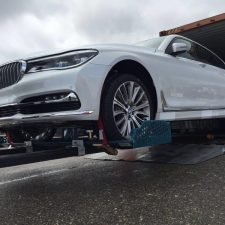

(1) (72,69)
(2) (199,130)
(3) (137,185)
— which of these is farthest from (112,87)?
(2) (199,130)

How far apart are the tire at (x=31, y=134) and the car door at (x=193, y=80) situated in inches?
55.6

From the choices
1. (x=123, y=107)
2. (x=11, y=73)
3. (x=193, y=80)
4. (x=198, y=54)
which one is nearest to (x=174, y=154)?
(x=193, y=80)

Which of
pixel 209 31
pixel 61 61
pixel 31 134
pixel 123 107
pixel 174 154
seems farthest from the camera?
pixel 209 31

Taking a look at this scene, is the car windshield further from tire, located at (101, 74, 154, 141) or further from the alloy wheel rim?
the alloy wheel rim

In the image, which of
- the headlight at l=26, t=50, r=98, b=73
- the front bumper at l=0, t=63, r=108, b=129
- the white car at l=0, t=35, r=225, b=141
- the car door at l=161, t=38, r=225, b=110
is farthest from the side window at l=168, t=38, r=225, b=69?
the front bumper at l=0, t=63, r=108, b=129

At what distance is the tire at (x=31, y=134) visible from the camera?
420 cm

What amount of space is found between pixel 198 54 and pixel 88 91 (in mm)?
2867

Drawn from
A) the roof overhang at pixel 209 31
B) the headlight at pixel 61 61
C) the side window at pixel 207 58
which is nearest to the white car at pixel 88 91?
the headlight at pixel 61 61

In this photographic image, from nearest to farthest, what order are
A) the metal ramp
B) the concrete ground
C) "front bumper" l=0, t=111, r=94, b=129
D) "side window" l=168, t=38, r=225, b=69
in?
the concrete ground, "front bumper" l=0, t=111, r=94, b=129, the metal ramp, "side window" l=168, t=38, r=225, b=69

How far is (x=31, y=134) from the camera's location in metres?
4.38

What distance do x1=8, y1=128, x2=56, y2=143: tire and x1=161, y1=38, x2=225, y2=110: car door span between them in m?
1.41

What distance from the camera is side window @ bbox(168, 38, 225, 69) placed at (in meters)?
5.63

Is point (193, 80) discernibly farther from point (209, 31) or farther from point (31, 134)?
point (209, 31)

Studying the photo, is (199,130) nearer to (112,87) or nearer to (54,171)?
(54,171)
